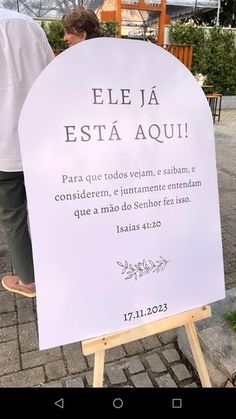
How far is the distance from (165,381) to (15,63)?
1653 millimetres

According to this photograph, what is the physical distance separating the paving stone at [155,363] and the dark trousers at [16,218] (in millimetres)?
850

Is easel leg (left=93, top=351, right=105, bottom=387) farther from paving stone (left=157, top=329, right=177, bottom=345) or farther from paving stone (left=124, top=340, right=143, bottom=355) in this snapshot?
paving stone (left=157, top=329, right=177, bottom=345)

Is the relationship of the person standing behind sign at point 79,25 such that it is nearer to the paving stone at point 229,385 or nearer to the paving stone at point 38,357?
the paving stone at point 38,357

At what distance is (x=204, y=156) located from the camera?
4.60ft

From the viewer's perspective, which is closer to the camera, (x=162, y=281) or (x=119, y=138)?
(x=119, y=138)

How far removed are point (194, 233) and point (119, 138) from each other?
18.1 inches

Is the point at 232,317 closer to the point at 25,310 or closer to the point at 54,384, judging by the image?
the point at 54,384

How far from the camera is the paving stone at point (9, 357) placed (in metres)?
1.88

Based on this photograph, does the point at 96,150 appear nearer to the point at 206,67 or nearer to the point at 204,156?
the point at 204,156

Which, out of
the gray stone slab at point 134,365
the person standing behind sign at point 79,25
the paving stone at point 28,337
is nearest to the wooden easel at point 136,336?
the gray stone slab at point 134,365

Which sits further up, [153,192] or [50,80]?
[50,80]

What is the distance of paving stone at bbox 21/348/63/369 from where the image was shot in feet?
6.28
